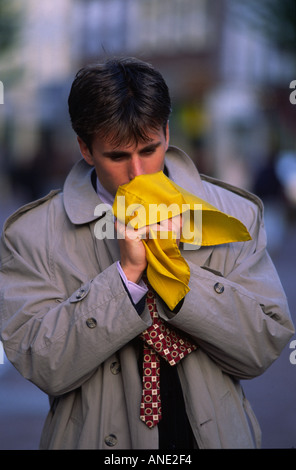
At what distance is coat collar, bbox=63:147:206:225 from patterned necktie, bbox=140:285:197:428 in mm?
400

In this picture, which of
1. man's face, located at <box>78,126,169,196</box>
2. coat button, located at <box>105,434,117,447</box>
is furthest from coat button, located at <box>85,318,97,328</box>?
man's face, located at <box>78,126,169,196</box>

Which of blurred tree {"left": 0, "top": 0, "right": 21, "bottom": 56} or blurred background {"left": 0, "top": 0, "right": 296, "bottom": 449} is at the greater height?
blurred tree {"left": 0, "top": 0, "right": 21, "bottom": 56}

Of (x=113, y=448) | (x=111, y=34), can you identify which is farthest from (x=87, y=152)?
(x=111, y=34)

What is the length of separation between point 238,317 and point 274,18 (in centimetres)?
1517

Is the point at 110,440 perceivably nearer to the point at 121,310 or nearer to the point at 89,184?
the point at 121,310

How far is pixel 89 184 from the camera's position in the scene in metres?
2.80

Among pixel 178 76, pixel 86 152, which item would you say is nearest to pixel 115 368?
pixel 86 152

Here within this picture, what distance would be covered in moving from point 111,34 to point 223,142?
1070 centimetres

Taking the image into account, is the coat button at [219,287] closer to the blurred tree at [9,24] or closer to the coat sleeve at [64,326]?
the coat sleeve at [64,326]

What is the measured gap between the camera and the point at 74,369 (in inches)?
93.6

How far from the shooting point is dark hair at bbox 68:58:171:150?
2.50 meters

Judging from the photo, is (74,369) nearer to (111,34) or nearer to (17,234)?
(17,234)

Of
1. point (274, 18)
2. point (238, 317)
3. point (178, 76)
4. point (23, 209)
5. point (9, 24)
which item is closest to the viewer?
point (238, 317)

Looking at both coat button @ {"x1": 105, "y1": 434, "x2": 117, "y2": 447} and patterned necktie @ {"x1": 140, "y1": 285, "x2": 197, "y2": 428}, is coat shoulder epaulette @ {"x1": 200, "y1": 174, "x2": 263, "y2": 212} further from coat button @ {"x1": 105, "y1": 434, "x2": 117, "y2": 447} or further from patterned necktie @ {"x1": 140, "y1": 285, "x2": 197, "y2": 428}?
coat button @ {"x1": 105, "y1": 434, "x2": 117, "y2": 447}
